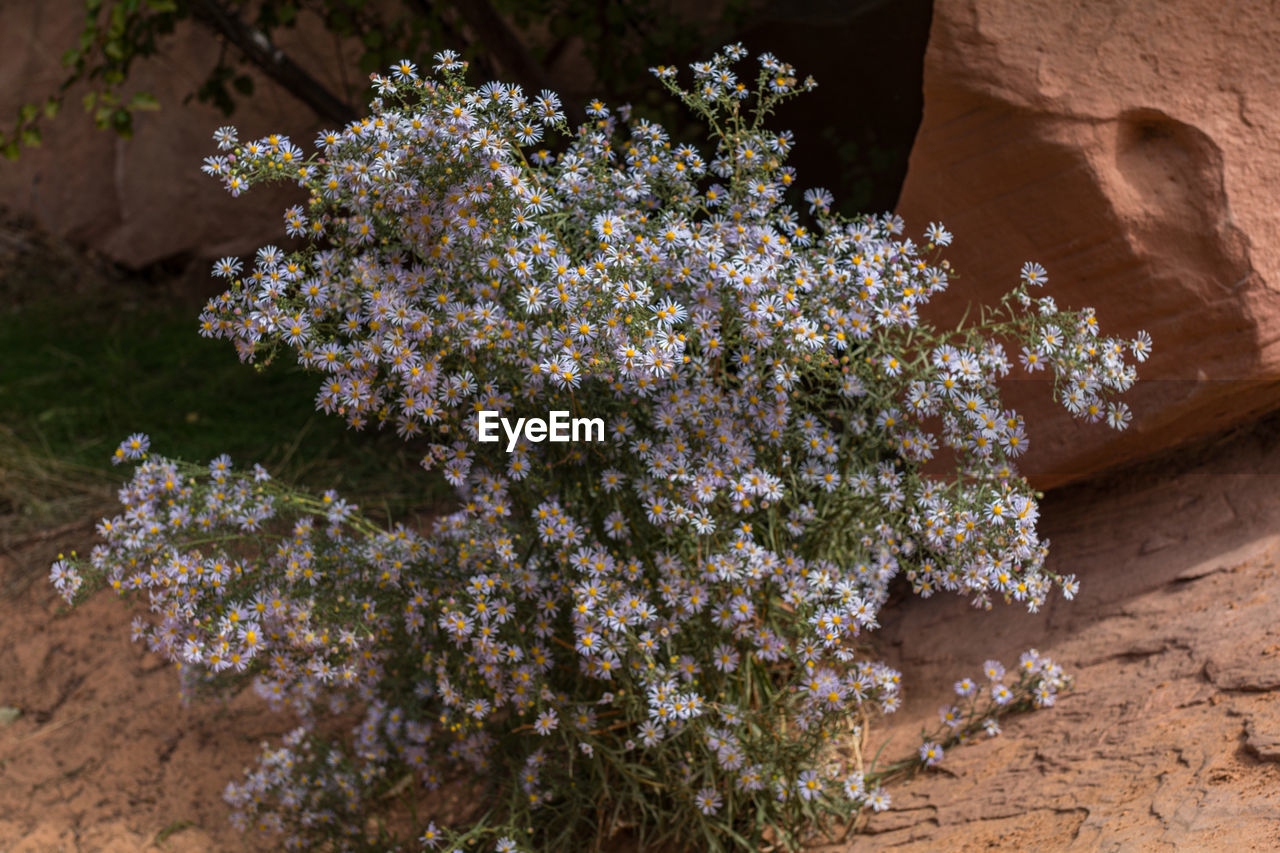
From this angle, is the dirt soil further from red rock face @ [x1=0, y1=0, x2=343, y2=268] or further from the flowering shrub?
red rock face @ [x1=0, y1=0, x2=343, y2=268]

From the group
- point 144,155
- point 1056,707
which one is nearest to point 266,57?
point 144,155

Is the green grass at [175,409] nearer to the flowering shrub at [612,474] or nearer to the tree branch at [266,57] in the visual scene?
the tree branch at [266,57]

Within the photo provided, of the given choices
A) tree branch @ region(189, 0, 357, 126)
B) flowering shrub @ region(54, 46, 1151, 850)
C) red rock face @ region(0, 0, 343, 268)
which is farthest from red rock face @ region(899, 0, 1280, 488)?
red rock face @ region(0, 0, 343, 268)

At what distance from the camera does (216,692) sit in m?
2.72

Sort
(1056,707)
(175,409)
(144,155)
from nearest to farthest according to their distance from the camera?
(1056,707)
(175,409)
(144,155)

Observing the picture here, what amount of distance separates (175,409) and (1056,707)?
331cm

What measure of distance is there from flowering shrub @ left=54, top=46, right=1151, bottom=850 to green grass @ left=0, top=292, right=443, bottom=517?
56.6 inches

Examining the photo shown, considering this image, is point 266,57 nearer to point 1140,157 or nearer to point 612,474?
point 612,474

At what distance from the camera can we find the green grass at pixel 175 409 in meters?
3.86

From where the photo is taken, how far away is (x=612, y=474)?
202 centimetres

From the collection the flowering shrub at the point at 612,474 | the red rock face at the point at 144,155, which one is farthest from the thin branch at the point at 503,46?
the flowering shrub at the point at 612,474

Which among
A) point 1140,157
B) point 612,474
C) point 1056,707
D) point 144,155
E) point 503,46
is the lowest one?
point 1056,707

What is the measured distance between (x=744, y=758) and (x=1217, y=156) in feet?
5.08

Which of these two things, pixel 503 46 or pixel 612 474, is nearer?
pixel 612 474
